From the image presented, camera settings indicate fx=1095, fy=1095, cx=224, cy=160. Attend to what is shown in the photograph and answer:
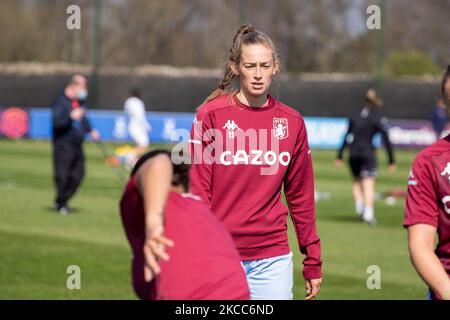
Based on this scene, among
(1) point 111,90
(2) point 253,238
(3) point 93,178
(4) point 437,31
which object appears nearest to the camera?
(2) point 253,238

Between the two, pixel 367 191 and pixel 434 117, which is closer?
pixel 367 191

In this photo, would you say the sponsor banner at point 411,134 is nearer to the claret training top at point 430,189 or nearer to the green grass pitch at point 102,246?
the green grass pitch at point 102,246

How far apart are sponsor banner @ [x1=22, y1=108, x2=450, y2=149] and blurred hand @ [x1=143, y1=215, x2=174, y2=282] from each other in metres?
36.4

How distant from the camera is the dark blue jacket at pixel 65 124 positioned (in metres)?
19.5

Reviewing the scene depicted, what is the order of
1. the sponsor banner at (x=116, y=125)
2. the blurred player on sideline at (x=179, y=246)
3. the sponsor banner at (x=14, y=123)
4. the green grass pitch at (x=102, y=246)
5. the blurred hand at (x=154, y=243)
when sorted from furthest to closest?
1. the sponsor banner at (x=14, y=123)
2. the sponsor banner at (x=116, y=125)
3. the green grass pitch at (x=102, y=246)
4. the blurred player on sideline at (x=179, y=246)
5. the blurred hand at (x=154, y=243)

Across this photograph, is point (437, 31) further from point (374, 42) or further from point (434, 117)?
point (434, 117)

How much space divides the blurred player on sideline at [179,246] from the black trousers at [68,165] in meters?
15.1

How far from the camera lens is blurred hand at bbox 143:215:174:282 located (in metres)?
4.53

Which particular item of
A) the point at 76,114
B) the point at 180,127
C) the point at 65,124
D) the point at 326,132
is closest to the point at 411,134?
the point at 326,132

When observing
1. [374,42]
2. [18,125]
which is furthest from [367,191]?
[374,42]

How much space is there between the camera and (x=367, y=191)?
1959cm

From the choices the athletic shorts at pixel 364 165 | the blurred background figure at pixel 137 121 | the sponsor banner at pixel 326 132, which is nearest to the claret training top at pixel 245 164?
the athletic shorts at pixel 364 165
